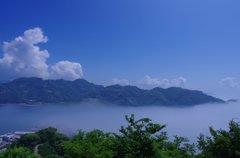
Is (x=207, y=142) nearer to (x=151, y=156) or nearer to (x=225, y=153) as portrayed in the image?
(x=225, y=153)

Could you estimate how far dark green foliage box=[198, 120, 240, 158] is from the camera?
462 inches

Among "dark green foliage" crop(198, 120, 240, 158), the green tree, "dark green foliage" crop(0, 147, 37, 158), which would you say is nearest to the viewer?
the green tree

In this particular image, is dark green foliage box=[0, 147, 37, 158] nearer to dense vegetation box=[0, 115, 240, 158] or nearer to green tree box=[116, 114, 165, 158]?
dense vegetation box=[0, 115, 240, 158]

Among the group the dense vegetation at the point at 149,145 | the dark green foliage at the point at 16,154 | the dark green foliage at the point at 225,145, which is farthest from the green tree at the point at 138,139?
the dark green foliage at the point at 16,154

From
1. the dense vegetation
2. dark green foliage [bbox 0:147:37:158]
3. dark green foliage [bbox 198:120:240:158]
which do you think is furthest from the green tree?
dark green foliage [bbox 0:147:37:158]

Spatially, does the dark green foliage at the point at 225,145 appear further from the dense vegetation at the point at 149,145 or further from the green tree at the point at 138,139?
the green tree at the point at 138,139

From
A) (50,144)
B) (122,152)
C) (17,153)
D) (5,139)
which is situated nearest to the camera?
(122,152)

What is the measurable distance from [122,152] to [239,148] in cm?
525

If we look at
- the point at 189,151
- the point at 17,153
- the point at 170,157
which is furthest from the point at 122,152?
the point at 17,153

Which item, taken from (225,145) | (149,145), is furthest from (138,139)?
(225,145)

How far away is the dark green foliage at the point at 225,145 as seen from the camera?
11.7 m

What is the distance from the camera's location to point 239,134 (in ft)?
39.5

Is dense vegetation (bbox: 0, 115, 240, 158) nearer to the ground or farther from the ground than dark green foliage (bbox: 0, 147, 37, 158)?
farther from the ground

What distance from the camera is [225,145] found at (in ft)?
38.7
